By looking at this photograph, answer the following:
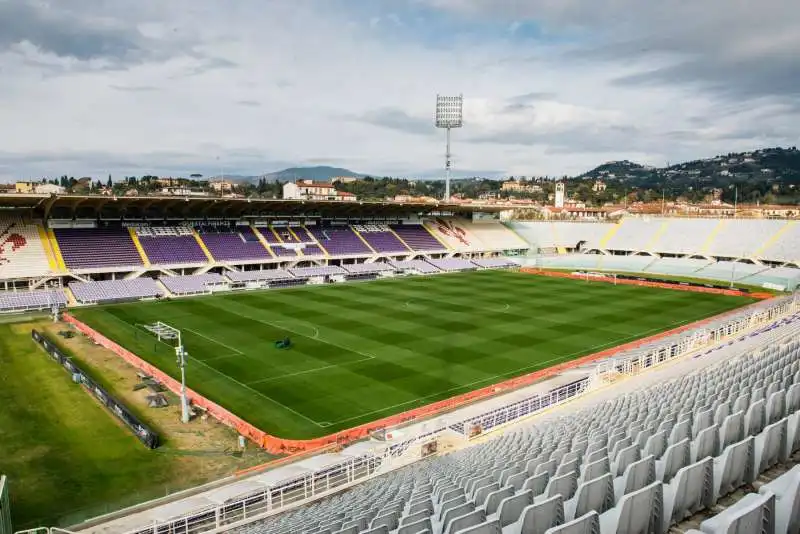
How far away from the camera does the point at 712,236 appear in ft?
239

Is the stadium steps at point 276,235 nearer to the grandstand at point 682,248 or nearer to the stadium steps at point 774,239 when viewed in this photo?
the grandstand at point 682,248

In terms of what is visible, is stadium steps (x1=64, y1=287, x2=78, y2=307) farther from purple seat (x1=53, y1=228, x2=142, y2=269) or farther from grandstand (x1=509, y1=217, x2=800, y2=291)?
grandstand (x1=509, y1=217, x2=800, y2=291)

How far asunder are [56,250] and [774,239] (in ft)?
258

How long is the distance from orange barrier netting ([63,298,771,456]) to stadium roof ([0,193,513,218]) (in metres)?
24.1

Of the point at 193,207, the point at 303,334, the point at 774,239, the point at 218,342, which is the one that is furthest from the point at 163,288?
the point at 774,239

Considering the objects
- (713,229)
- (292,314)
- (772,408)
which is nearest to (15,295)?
(292,314)

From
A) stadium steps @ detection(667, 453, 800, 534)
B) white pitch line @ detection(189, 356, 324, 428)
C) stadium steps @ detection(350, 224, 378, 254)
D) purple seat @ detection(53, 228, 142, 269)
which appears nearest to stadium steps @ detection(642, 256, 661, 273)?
stadium steps @ detection(350, 224, 378, 254)

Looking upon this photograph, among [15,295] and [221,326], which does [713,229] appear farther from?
[15,295]

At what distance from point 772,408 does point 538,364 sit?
2035 cm

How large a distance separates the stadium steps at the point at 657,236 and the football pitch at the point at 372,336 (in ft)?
76.8

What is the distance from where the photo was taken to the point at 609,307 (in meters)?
45.6

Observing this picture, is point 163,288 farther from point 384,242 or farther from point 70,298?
point 384,242

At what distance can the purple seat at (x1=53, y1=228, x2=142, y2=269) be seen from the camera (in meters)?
51.6

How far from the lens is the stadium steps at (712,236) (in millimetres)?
71062
